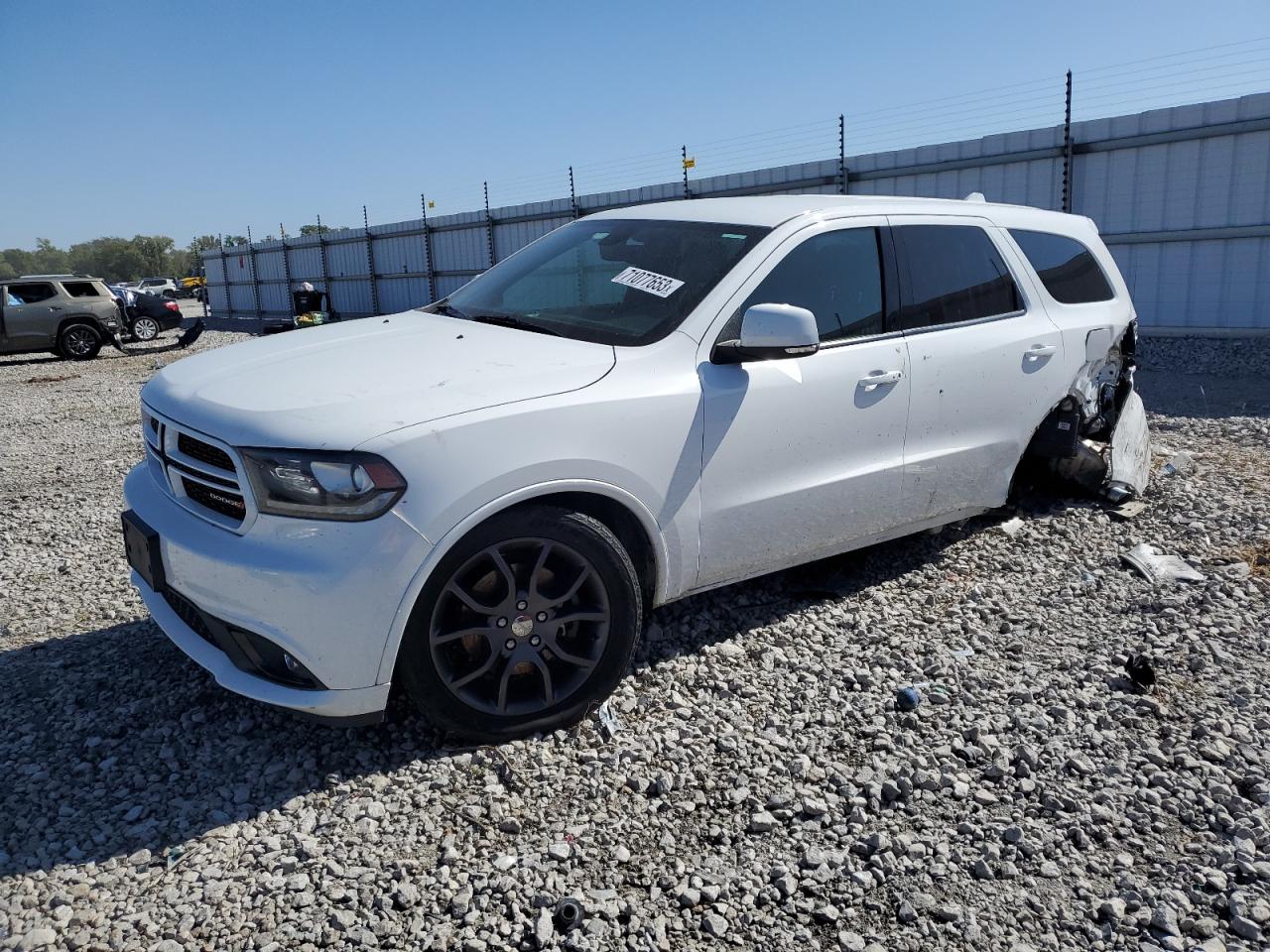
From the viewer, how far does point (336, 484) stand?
2.69 metres

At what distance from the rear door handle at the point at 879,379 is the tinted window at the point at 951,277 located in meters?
0.28

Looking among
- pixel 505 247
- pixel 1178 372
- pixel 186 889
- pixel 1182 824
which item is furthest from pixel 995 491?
Answer: pixel 505 247

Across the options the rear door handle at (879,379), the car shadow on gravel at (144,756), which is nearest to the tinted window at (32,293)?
the car shadow on gravel at (144,756)

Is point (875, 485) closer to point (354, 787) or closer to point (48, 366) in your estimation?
point (354, 787)

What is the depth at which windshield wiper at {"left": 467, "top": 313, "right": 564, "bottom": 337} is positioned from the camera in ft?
11.9

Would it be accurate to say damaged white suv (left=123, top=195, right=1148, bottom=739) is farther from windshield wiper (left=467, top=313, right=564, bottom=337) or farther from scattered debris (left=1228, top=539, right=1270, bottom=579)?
scattered debris (left=1228, top=539, right=1270, bottom=579)

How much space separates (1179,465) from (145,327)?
22073 mm

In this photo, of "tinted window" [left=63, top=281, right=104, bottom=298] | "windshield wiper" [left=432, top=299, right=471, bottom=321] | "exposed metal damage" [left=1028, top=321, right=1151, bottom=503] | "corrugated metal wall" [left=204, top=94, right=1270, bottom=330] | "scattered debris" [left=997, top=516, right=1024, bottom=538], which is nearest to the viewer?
"windshield wiper" [left=432, top=299, right=471, bottom=321]

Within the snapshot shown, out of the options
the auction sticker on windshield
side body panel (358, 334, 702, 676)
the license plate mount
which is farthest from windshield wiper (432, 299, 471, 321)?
the license plate mount

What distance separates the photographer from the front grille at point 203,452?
2.87 meters

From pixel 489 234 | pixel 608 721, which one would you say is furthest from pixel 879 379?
pixel 489 234

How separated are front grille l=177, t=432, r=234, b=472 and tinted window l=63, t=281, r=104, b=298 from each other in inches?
733

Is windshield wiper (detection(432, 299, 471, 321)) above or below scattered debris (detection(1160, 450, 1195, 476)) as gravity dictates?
above

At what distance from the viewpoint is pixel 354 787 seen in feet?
9.62
